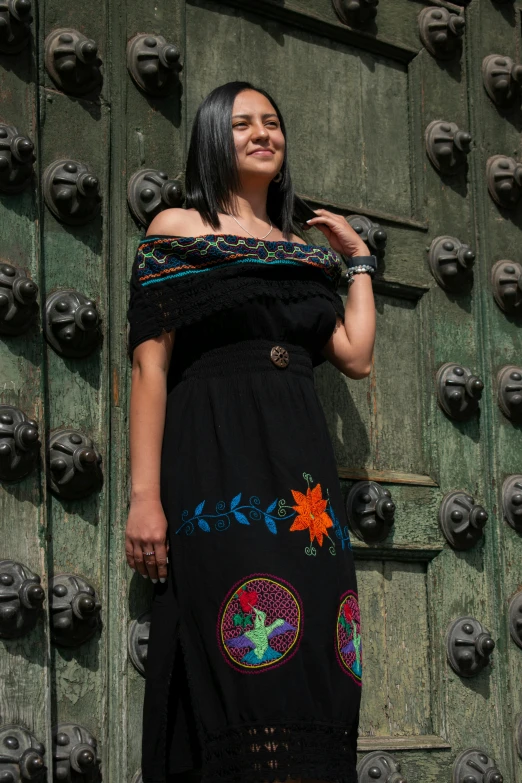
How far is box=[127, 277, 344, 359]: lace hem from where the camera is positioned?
263cm

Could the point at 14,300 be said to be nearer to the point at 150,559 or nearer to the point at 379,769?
the point at 150,559

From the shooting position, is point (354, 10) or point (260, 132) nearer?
point (260, 132)

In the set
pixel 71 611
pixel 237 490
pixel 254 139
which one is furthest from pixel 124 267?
pixel 71 611

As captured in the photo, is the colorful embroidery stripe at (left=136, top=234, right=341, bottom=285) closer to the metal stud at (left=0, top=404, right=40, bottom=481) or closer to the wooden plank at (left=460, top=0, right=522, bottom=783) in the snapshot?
the metal stud at (left=0, top=404, right=40, bottom=481)

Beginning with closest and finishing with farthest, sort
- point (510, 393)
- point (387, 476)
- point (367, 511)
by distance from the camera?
point (367, 511), point (387, 476), point (510, 393)

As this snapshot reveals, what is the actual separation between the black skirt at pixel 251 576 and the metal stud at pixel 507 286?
94 centimetres

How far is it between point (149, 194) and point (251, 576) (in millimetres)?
951

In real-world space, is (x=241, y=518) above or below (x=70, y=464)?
below

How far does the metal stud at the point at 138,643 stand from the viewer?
2.74m

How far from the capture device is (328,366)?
10.5 ft

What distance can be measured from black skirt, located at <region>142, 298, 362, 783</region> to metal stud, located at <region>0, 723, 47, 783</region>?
8.2 inches

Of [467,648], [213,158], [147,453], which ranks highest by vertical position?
[213,158]

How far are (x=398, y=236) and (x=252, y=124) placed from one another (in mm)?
728

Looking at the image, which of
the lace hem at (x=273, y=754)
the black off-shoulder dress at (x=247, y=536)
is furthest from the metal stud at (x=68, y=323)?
the lace hem at (x=273, y=754)
